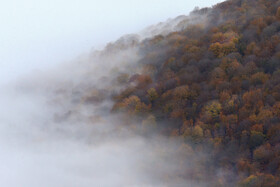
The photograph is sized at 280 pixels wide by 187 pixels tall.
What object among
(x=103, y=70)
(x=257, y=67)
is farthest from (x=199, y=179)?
(x=103, y=70)

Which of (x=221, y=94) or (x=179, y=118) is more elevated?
(x=221, y=94)

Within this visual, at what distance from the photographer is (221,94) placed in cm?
6769

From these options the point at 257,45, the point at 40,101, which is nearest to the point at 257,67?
the point at 257,45

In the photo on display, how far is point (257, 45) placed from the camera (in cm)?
7631

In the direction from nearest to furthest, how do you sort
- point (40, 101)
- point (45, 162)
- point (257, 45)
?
point (257, 45) → point (45, 162) → point (40, 101)

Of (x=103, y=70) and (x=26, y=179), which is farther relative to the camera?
(x=103, y=70)

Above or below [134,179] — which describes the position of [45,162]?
above

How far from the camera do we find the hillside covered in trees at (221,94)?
54.2 metres

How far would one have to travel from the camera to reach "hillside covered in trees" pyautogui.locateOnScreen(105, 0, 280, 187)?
5425 cm

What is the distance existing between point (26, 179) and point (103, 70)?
54.4 meters

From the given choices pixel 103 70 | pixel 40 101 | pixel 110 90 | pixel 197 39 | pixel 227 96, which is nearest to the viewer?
pixel 227 96

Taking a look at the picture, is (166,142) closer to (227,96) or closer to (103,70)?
(227,96)

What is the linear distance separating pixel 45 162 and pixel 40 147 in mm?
11634

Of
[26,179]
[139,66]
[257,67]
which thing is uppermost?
[139,66]
